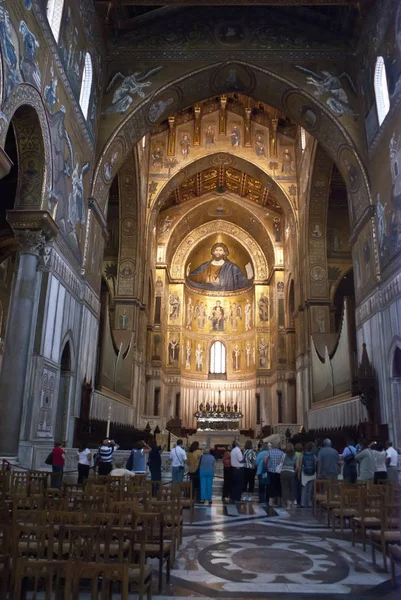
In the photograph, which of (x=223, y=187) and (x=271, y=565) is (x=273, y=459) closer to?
(x=271, y=565)

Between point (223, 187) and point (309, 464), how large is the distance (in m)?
23.7

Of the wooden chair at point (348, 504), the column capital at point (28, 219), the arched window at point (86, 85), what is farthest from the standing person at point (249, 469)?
the arched window at point (86, 85)

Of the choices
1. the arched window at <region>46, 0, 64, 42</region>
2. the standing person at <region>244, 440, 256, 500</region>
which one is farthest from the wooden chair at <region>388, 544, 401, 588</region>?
the arched window at <region>46, 0, 64, 42</region>

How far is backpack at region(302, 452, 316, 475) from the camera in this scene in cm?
1137

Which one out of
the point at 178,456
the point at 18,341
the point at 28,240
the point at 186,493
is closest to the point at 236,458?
the point at 178,456

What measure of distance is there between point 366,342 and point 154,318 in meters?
18.0

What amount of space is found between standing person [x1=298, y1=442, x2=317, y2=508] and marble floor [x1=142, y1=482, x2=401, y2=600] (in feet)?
7.10

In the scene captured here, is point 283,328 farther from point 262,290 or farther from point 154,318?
point 154,318

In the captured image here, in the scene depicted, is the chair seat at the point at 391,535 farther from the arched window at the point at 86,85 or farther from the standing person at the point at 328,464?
the arched window at the point at 86,85

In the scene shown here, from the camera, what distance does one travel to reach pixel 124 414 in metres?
21.2

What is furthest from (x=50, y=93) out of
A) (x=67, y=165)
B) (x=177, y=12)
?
(x=177, y=12)

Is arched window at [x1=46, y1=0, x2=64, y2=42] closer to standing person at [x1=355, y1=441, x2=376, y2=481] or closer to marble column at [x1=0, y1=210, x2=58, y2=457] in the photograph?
marble column at [x1=0, y1=210, x2=58, y2=457]

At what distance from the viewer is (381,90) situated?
15.7 metres

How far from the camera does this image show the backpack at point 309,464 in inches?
448
